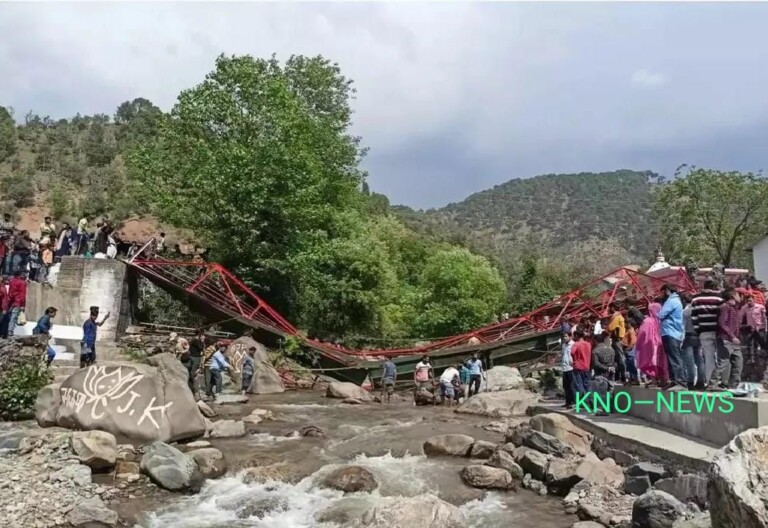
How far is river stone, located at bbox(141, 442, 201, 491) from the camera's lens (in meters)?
9.49

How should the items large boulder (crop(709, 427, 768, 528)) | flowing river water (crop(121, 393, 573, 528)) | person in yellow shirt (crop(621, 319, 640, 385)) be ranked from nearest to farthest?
large boulder (crop(709, 427, 768, 528)) < flowing river water (crop(121, 393, 573, 528)) < person in yellow shirt (crop(621, 319, 640, 385))

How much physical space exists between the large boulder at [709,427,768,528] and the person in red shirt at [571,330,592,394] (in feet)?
24.9

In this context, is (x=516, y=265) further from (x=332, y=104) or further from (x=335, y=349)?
(x=335, y=349)

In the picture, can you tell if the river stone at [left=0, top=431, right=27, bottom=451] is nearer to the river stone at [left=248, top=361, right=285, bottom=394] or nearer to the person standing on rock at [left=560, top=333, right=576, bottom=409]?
the river stone at [left=248, top=361, right=285, bottom=394]

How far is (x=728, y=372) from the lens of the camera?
1059 cm

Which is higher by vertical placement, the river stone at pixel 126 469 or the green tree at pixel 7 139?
the green tree at pixel 7 139

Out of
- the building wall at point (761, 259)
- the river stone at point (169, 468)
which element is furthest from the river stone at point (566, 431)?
the building wall at point (761, 259)

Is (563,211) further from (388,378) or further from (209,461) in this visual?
(209,461)

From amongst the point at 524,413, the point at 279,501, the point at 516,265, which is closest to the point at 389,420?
the point at 524,413

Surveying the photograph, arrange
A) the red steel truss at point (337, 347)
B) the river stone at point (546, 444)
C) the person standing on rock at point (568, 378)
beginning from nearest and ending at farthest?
the river stone at point (546, 444)
the person standing on rock at point (568, 378)
the red steel truss at point (337, 347)

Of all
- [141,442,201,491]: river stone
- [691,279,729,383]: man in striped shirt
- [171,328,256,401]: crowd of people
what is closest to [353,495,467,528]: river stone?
[141,442,201,491]: river stone

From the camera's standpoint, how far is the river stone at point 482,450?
12.1m

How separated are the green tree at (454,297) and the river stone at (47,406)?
25486 mm

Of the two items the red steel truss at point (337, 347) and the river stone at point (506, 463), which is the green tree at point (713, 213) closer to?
the red steel truss at point (337, 347)
